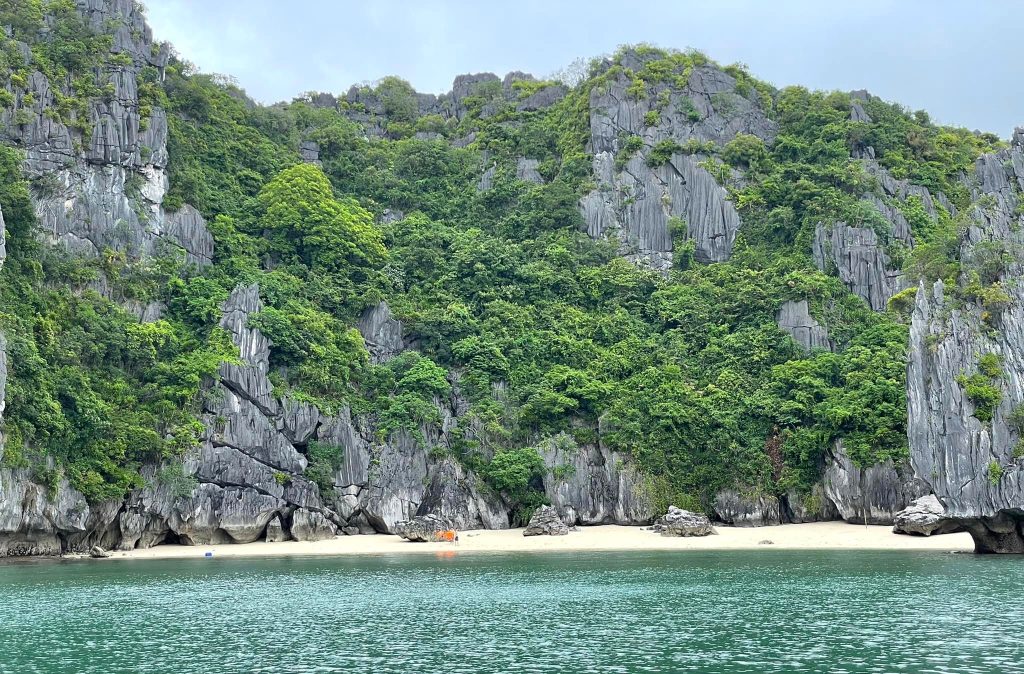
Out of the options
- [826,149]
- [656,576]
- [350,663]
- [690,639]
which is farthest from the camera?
[826,149]

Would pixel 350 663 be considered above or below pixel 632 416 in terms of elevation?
below

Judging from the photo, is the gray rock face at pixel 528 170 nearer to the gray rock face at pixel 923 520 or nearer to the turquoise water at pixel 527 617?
the gray rock face at pixel 923 520

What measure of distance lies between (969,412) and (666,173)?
128ft

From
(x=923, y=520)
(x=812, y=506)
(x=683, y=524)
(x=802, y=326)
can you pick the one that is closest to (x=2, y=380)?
(x=683, y=524)

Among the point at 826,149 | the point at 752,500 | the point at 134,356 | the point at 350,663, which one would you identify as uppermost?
the point at 826,149

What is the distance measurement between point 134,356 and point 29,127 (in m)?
15.9

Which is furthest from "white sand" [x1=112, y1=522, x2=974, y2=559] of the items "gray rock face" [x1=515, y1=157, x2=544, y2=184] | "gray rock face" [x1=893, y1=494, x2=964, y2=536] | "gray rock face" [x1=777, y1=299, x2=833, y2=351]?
"gray rock face" [x1=515, y1=157, x2=544, y2=184]

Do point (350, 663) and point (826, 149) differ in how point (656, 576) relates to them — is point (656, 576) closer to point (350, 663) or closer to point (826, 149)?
point (350, 663)

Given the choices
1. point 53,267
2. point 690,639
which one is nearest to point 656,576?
point 690,639

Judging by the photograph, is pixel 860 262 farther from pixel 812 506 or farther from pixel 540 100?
pixel 540 100

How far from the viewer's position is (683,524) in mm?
51656

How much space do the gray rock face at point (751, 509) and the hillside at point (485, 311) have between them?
166 millimetres

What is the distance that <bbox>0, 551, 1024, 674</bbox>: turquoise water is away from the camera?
69.7 ft

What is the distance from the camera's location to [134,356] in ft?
170
